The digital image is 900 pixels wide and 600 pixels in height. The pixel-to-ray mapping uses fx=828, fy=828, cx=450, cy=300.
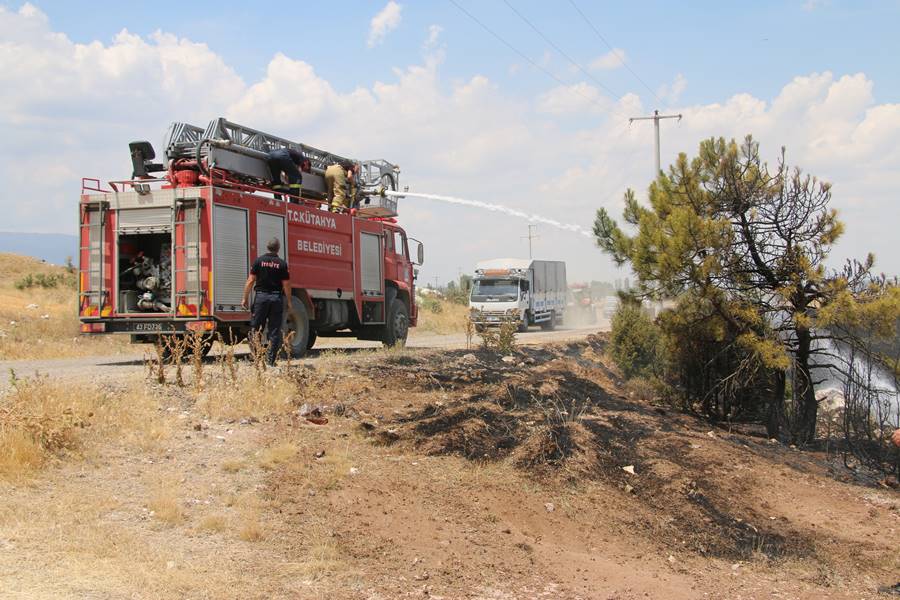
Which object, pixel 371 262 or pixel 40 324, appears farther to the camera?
pixel 40 324

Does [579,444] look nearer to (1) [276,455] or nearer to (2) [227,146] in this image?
(1) [276,455]

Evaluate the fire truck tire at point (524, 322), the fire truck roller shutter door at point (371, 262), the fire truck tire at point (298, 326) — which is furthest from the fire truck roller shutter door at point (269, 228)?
the fire truck tire at point (524, 322)

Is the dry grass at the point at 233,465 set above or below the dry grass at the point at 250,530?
above

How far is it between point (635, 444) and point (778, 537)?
2117 millimetres

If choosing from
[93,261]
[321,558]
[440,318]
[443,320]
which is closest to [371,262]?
[93,261]

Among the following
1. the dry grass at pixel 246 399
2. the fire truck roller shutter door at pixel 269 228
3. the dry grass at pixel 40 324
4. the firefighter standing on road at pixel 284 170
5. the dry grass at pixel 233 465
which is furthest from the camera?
the dry grass at pixel 40 324

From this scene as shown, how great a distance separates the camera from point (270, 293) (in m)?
11.4

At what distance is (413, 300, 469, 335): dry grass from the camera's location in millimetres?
34875

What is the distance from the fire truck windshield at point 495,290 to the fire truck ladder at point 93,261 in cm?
2118

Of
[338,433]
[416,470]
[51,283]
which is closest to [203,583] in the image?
[416,470]

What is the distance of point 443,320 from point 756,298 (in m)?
25.7

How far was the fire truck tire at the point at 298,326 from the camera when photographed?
A: 1419cm

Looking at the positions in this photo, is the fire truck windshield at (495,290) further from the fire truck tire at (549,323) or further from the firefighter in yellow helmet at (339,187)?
the firefighter in yellow helmet at (339,187)

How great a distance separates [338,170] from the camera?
16734 mm
